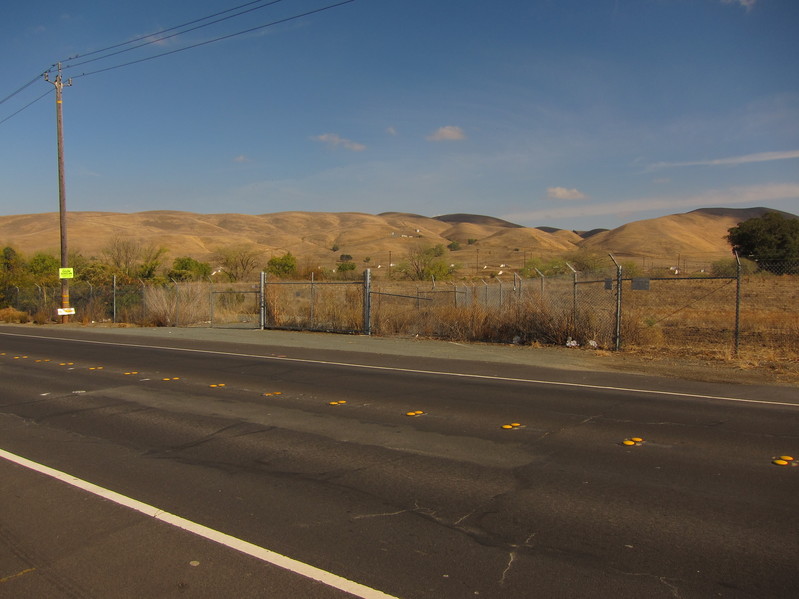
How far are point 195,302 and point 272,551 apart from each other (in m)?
25.3

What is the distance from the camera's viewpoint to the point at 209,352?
16.6 metres

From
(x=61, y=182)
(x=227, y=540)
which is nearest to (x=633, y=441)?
(x=227, y=540)

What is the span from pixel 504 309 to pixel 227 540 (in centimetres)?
1518

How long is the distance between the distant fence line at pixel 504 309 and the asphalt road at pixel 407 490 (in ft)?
20.4

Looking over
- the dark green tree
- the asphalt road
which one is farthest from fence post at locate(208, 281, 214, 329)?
the dark green tree

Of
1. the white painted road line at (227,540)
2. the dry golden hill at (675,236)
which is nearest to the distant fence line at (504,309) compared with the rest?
the white painted road line at (227,540)

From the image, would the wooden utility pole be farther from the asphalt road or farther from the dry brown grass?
the asphalt road

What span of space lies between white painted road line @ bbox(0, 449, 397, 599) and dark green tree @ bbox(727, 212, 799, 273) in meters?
48.2

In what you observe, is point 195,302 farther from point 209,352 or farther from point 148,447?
point 148,447

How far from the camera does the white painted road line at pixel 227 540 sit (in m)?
3.68

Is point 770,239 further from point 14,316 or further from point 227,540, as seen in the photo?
point 227,540

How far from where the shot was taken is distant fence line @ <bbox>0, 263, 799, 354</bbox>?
16797 mm

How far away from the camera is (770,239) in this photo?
1905 inches

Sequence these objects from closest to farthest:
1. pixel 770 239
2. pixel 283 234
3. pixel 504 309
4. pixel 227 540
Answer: pixel 227 540 < pixel 504 309 < pixel 770 239 < pixel 283 234
